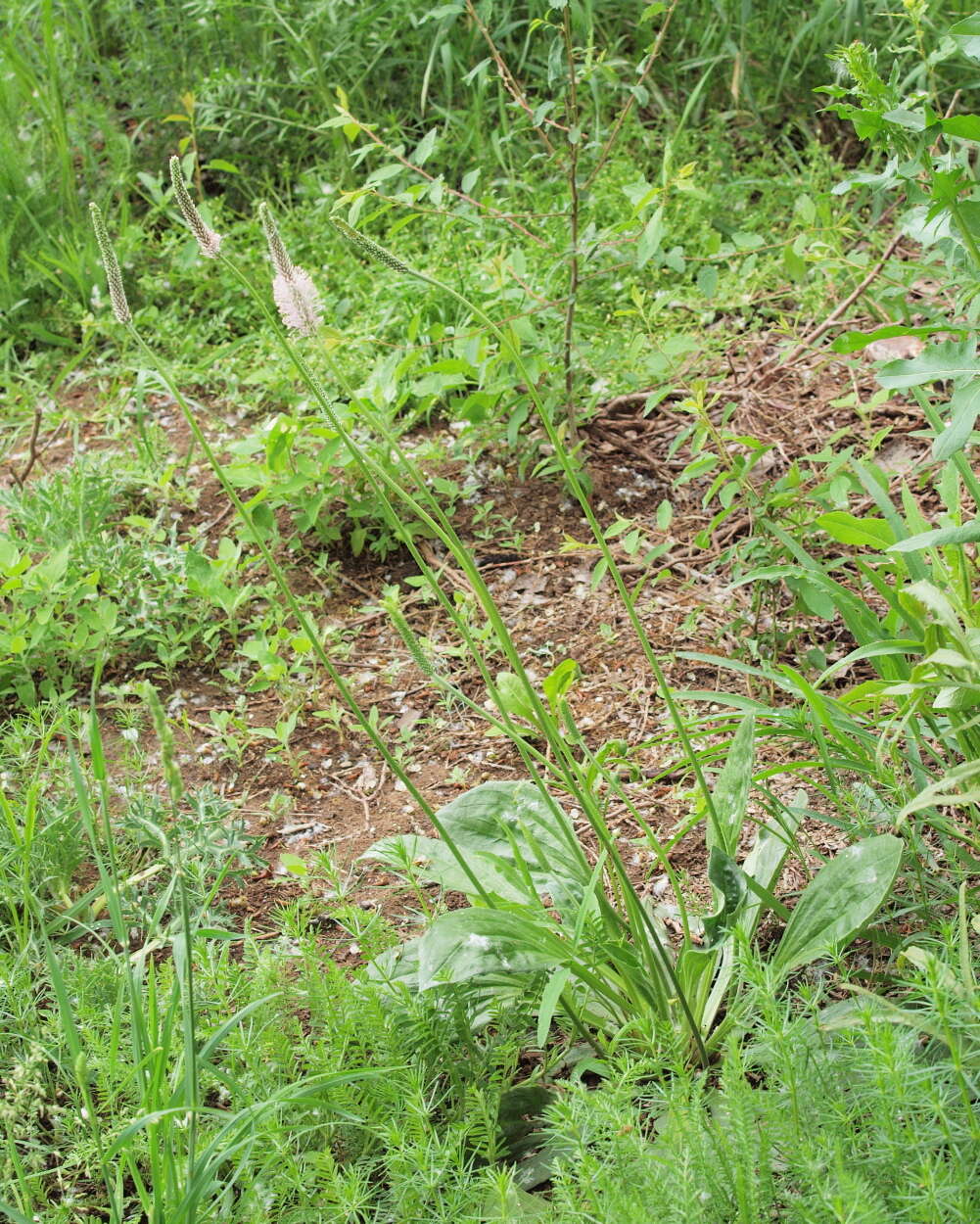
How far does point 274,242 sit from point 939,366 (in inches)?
33.7

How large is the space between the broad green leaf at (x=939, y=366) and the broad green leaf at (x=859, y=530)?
14.8 inches

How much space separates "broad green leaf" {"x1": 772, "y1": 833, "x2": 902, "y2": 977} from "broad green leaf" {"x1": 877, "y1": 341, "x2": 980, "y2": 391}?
603 mm

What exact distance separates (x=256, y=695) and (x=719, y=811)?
4.21 feet

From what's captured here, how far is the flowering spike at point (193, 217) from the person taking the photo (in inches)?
49.6

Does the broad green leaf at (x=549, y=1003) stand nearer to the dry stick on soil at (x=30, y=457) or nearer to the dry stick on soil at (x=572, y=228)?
the dry stick on soil at (x=572, y=228)

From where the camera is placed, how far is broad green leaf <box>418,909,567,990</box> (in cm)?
152

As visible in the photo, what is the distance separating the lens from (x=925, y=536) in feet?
4.92

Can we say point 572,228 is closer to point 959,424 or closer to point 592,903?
point 959,424

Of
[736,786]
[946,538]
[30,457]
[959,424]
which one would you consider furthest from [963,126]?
[30,457]

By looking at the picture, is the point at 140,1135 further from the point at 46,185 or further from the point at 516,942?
the point at 46,185

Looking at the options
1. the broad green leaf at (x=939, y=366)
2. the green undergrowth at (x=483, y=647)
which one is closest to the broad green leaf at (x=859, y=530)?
the green undergrowth at (x=483, y=647)

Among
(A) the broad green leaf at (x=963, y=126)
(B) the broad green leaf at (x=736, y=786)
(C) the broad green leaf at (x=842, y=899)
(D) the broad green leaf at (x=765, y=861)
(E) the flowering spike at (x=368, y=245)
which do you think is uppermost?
(E) the flowering spike at (x=368, y=245)

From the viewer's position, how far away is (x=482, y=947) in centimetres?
154

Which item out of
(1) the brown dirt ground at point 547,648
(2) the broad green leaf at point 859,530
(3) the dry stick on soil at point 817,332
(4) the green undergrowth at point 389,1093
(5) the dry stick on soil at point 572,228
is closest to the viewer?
(4) the green undergrowth at point 389,1093
